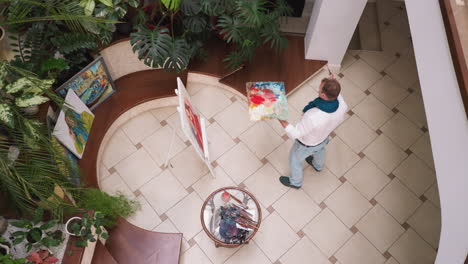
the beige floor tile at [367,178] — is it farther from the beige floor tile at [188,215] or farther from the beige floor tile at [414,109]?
the beige floor tile at [188,215]

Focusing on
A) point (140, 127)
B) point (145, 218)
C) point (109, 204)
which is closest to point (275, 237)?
point (145, 218)

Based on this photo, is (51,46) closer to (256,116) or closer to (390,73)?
(256,116)

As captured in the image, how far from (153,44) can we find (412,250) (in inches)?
166

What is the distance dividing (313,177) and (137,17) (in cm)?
324

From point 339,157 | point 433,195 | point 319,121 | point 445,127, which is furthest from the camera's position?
point 339,157

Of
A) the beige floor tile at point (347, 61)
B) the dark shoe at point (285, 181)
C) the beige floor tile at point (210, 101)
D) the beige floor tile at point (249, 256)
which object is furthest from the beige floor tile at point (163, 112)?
the beige floor tile at point (347, 61)

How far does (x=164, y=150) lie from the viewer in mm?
5523

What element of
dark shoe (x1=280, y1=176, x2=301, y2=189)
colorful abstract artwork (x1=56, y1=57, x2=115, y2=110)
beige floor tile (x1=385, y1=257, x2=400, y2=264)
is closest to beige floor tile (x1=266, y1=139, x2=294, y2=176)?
dark shoe (x1=280, y1=176, x2=301, y2=189)

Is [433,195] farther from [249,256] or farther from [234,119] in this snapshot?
[234,119]

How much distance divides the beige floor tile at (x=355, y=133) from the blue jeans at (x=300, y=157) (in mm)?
691

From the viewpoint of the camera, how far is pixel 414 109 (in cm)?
601

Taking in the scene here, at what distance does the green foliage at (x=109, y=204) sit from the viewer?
4.31 m

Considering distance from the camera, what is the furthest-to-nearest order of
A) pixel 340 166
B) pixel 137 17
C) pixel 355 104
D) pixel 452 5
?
1. pixel 355 104
2. pixel 340 166
3. pixel 137 17
4. pixel 452 5

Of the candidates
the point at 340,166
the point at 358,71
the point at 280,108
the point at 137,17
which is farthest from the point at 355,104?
the point at 137,17
